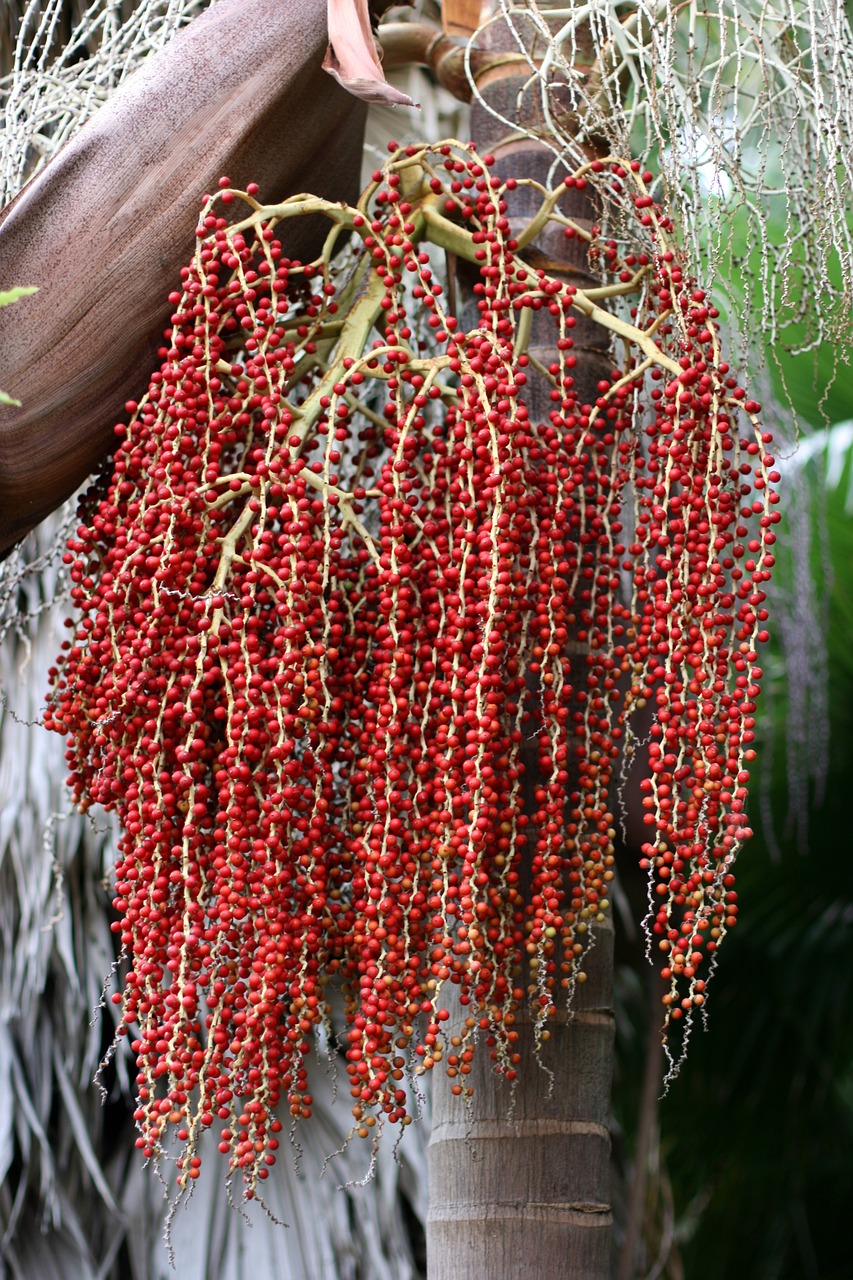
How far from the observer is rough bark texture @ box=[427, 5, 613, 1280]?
148 cm

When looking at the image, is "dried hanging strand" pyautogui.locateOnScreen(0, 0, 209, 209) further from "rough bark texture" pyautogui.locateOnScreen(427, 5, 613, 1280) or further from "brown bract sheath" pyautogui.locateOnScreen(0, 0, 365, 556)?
"rough bark texture" pyautogui.locateOnScreen(427, 5, 613, 1280)

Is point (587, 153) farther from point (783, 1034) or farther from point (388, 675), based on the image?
point (783, 1034)

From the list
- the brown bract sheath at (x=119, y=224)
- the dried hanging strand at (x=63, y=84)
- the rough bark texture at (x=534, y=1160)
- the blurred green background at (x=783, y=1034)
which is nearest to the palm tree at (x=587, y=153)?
the rough bark texture at (x=534, y=1160)

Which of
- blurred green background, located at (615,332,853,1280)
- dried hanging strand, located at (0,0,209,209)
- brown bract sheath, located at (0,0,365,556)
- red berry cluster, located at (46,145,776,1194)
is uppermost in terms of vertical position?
dried hanging strand, located at (0,0,209,209)

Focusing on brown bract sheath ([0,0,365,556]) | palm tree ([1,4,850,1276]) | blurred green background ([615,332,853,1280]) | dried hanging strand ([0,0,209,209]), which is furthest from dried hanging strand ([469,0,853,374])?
blurred green background ([615,332,853,1280])

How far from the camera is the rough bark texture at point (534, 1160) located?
1.48 meters

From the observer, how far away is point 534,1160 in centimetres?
151

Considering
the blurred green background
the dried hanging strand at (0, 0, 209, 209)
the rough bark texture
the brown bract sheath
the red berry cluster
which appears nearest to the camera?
the red berry cluster

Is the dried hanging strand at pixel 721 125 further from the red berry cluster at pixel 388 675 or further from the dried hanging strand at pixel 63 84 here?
the dried hanging strand at pixel 63 84

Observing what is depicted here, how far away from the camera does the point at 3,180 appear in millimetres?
1965

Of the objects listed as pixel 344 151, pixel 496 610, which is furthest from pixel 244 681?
pixel 344 151

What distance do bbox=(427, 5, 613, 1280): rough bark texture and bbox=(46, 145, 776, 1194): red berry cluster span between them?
6 centimetres

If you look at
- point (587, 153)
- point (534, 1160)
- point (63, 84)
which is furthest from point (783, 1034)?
point (63, 84)

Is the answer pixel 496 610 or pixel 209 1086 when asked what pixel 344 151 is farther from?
pixel 209 1086
